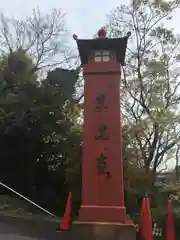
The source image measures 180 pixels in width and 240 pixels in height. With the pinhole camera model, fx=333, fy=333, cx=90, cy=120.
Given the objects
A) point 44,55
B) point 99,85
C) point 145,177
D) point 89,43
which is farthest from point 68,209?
point 44,55

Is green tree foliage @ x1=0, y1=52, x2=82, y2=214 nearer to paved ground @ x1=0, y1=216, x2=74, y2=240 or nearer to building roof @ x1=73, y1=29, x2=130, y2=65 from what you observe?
paved ground @ x1=0, y1=216, x2=74, y2=240

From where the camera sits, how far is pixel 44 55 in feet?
58.5

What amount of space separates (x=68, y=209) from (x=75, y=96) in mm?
7830

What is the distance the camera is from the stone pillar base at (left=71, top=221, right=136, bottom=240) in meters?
5.98

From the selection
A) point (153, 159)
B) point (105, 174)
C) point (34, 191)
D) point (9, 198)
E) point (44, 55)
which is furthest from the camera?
point (44, 55)

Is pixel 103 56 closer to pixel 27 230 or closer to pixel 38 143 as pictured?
pixel 27 230

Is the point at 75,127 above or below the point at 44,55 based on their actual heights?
below

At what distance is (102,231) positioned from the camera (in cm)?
603

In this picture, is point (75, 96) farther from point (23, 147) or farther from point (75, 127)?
point (23, 147)

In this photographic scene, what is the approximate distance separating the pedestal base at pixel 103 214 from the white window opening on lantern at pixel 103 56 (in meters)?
Answer: 3.10

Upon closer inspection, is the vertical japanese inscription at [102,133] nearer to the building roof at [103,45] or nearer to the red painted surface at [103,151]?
the red painted surface at [103,151]

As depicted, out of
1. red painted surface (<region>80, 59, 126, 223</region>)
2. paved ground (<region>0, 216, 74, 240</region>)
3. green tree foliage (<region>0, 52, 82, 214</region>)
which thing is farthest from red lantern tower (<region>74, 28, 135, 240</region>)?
green tree foliage (<region>0, 52, 82, 214</region>)

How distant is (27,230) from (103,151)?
7.78ft

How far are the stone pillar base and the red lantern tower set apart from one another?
8 centimetres
